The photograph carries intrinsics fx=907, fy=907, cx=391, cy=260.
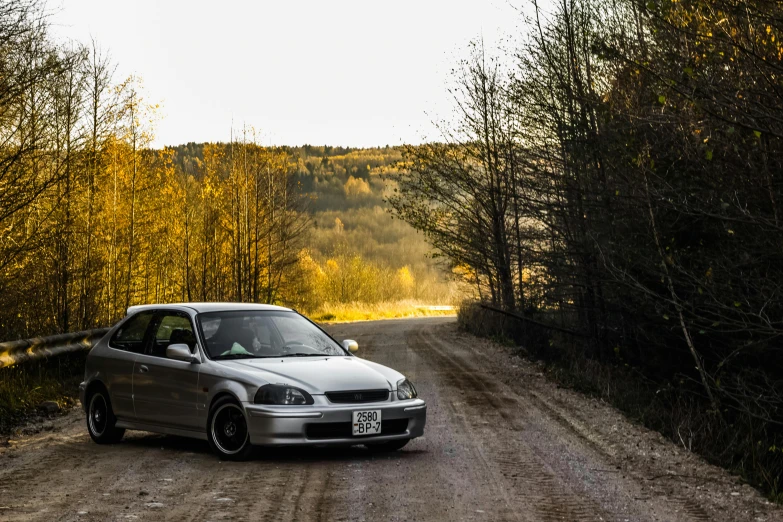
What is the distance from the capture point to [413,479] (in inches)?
304

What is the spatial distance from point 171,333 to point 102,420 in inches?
56.5

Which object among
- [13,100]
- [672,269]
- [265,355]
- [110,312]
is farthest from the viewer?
[110,312]

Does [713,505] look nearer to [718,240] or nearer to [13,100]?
[718,240]

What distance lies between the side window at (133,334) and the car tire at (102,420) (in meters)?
0.57

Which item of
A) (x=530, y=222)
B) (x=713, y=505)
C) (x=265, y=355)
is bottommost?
(x=713, y=505)

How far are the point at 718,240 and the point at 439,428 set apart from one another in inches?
269

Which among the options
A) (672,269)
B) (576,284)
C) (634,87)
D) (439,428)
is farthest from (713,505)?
(576,284)

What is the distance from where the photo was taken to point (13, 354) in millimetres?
12969

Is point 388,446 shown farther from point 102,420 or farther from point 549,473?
point 102,420

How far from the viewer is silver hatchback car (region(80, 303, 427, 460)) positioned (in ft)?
27.9

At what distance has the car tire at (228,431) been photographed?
339 inches

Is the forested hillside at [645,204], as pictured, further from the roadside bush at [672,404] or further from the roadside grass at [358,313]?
the roadside grass at [358,313]

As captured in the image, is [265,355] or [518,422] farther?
[518,422]

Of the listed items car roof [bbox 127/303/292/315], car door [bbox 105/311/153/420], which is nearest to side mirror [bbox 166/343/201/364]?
car roof [bbox 127/303/292/315]
